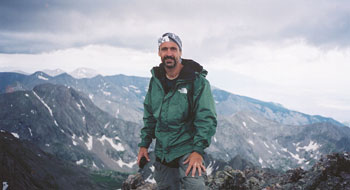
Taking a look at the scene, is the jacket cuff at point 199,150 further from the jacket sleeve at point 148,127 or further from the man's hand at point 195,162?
the jacket sleeve at point 148,127

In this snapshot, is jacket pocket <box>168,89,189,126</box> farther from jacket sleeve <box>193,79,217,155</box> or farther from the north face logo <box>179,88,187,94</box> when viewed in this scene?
jacket sleeve <box>193,79,217,155</box>

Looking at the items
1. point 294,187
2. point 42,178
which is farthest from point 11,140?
point 294,187

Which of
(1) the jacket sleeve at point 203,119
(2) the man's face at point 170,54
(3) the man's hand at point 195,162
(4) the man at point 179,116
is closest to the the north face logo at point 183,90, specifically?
(4) the man at point 179,116

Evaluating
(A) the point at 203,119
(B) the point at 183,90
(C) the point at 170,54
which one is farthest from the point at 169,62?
(A) the point at 203,119

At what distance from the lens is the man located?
5.25m

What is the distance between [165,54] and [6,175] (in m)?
146

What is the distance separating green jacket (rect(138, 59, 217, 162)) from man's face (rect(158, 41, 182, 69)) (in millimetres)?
313

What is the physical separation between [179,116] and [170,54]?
152 cm

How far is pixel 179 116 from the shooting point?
5492 millimetres

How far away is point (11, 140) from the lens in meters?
174

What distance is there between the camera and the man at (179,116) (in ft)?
17.2

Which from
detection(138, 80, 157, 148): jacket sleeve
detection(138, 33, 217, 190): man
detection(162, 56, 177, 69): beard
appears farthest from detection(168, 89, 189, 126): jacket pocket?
detection(138, 80, 157, 148): jacket sleeve

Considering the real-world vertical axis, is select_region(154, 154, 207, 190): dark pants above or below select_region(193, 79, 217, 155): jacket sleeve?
below

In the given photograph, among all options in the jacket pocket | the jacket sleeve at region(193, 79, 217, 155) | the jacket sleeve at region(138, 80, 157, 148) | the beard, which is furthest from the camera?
the jacket sleeve at region(138, 80, 157, 148)
